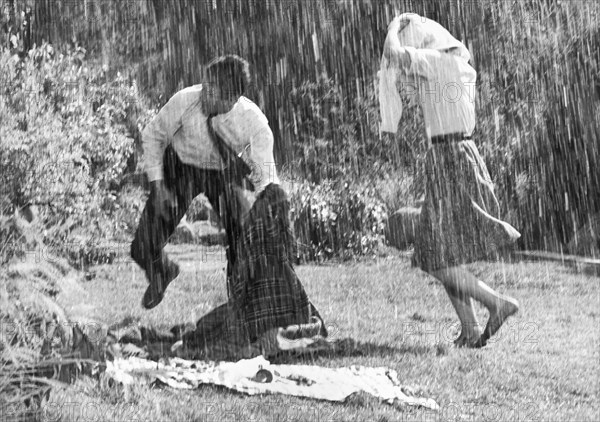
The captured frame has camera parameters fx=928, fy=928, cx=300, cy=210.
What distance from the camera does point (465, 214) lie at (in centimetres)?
513

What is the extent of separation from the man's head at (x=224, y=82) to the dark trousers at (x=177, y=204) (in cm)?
35

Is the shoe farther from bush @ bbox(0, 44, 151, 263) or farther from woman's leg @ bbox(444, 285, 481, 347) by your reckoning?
woman's leg @ bbox(444, 285, 481, 347)

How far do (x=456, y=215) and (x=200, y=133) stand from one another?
59.0 inches

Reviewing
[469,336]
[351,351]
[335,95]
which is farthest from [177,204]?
[335,95]

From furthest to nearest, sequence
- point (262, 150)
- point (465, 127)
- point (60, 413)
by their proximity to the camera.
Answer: point (465, 127) < point (262, 150) < point (60, 413)

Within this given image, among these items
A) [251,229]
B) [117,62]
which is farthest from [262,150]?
[117,62]

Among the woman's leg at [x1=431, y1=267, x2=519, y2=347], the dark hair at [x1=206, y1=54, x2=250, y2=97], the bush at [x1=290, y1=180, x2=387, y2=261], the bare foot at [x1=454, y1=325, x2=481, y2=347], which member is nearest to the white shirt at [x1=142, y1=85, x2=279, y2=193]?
the dark hair at [x1=206, y1=54, x2=250, y2=97]

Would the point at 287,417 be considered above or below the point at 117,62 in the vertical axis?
below

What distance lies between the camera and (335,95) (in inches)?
313

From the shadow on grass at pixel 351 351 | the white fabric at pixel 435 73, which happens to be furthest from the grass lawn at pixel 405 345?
the white fabric at pixel 435 73

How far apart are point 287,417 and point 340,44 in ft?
14.6

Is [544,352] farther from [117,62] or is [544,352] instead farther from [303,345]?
[117,62]

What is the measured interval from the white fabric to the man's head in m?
0.95

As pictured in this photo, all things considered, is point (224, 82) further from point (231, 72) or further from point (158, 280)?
point (158, 280)
